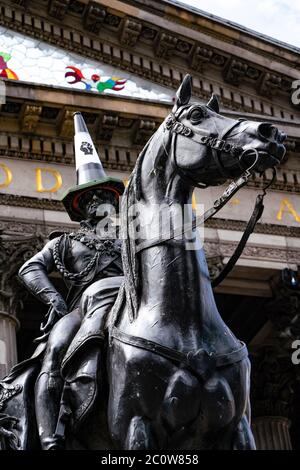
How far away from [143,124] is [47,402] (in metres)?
14.9

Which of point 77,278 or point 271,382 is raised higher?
point 77,278

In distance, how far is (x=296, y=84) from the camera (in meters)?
26.2

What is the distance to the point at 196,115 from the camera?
23.5 feet

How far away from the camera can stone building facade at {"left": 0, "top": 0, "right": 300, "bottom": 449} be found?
69.3 ft

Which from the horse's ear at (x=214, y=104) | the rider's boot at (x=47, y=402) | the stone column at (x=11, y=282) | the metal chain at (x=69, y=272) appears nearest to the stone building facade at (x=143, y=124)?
the stone column at (x=11, y=282)

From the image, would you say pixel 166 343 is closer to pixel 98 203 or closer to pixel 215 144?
pixel 215 144

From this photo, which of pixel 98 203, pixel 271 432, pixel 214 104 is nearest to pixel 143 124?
pixel 271 432

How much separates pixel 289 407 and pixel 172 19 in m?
8.10

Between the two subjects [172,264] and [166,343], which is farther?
[172,264]

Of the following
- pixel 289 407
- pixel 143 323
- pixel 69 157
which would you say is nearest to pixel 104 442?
pixel 143 323

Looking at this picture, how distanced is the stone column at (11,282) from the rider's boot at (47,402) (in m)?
11.8

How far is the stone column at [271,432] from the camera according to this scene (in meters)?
23.1

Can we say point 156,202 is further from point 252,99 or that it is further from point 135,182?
point 252,99

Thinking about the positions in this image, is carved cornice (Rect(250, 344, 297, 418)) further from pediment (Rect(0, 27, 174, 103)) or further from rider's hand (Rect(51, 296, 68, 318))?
A: rider's hand (Rect(51, 296, 68, 318))
